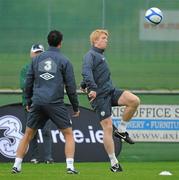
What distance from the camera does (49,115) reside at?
37.5 feet

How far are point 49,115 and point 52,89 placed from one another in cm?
38

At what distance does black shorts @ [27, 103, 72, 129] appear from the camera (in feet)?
37.3

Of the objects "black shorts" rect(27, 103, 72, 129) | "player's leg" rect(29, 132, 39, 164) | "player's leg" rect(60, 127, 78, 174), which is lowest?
"player's leg" rect(29, 132, 39, 164)

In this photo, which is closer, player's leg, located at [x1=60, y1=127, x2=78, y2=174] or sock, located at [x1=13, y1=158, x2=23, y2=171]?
player's leg, located at [x1=60, y1=127, x2=78, y2=174]

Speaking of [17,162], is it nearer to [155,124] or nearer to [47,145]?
[47,145]

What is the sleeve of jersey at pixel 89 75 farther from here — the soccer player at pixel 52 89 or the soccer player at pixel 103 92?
the soccer player at pixel 52 89

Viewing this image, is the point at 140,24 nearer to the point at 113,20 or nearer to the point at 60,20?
the point at 113,20

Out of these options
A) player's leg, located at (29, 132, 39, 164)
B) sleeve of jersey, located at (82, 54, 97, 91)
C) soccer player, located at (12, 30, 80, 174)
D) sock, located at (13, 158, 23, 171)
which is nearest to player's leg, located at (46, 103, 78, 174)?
soccer player, located at (12, 30, 80, 174)

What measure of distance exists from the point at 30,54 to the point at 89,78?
439cm

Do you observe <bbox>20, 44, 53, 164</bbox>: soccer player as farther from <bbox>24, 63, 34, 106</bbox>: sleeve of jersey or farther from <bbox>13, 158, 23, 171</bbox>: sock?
<bbox>13, 158, 23, 171</bbox>: sock

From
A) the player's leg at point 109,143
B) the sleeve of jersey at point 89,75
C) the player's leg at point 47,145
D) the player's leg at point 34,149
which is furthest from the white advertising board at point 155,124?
the sleeve of jersey at point 89,75

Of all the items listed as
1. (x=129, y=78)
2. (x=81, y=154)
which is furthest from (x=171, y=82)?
(x=81, y=154)

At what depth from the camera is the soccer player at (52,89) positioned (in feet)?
37.2

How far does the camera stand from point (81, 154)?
16172mm
